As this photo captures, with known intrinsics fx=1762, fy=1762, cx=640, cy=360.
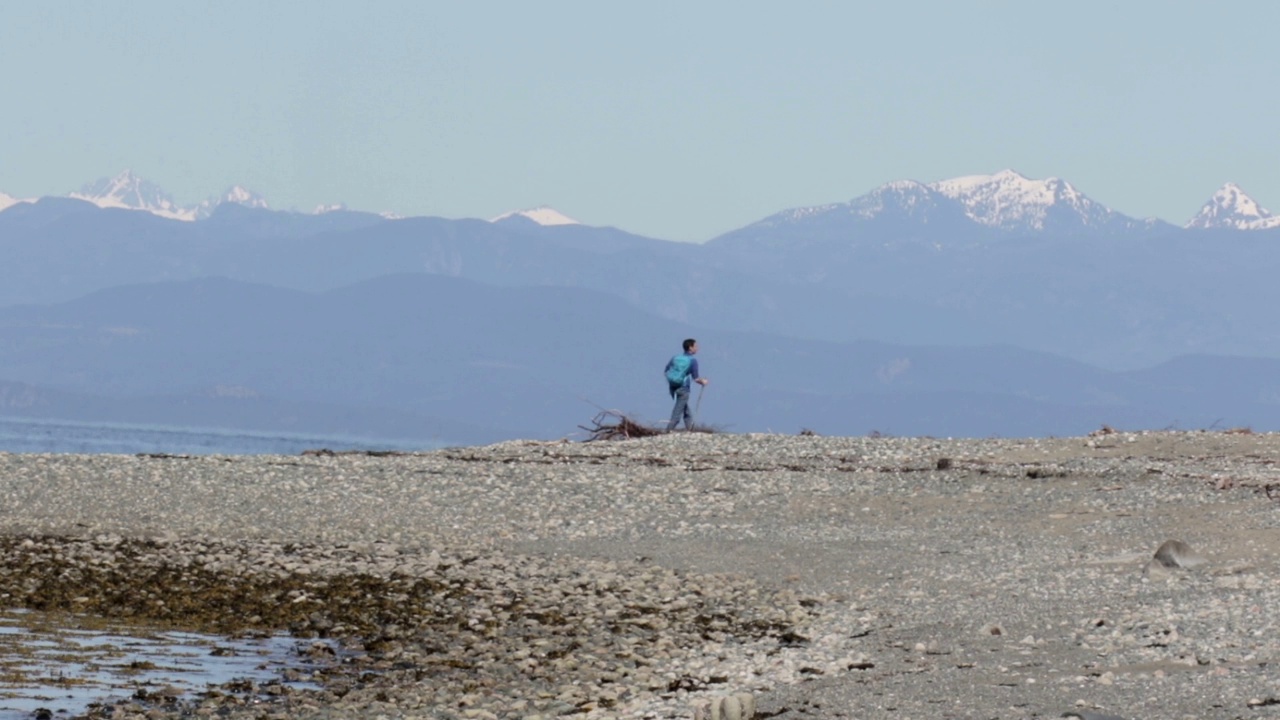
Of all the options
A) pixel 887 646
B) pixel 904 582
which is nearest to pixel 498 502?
pixel 904 582

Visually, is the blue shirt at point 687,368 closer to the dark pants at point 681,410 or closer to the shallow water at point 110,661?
the dark pants at point 681,410

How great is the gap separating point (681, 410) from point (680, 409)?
0.73 ft

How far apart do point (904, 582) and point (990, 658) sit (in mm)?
6424

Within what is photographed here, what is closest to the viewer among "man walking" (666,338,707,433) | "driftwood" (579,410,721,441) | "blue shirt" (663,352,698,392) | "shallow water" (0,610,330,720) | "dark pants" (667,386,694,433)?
"shallow water" (0,610,330,720)

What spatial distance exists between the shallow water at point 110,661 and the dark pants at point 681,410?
25420mm

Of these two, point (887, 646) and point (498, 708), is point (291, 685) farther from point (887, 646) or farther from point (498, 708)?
point (887, 646)

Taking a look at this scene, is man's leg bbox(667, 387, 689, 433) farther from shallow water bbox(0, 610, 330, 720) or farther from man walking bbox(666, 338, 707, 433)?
shallow water bbox(0, 610, 330, 720)

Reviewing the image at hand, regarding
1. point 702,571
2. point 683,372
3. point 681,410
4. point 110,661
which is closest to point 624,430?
point 681,410

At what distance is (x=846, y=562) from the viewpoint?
25359 mm

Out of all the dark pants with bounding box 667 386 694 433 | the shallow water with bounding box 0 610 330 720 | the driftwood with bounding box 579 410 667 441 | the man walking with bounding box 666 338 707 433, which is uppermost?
the man walking with bounding box 666 338 707 433

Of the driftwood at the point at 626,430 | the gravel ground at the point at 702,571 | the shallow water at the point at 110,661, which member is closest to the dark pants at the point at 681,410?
the driftwood at the point at 626,430

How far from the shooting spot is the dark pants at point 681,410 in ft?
147

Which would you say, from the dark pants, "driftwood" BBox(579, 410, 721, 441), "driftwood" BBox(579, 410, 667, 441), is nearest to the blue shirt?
the dark pants

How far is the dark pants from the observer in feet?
147
